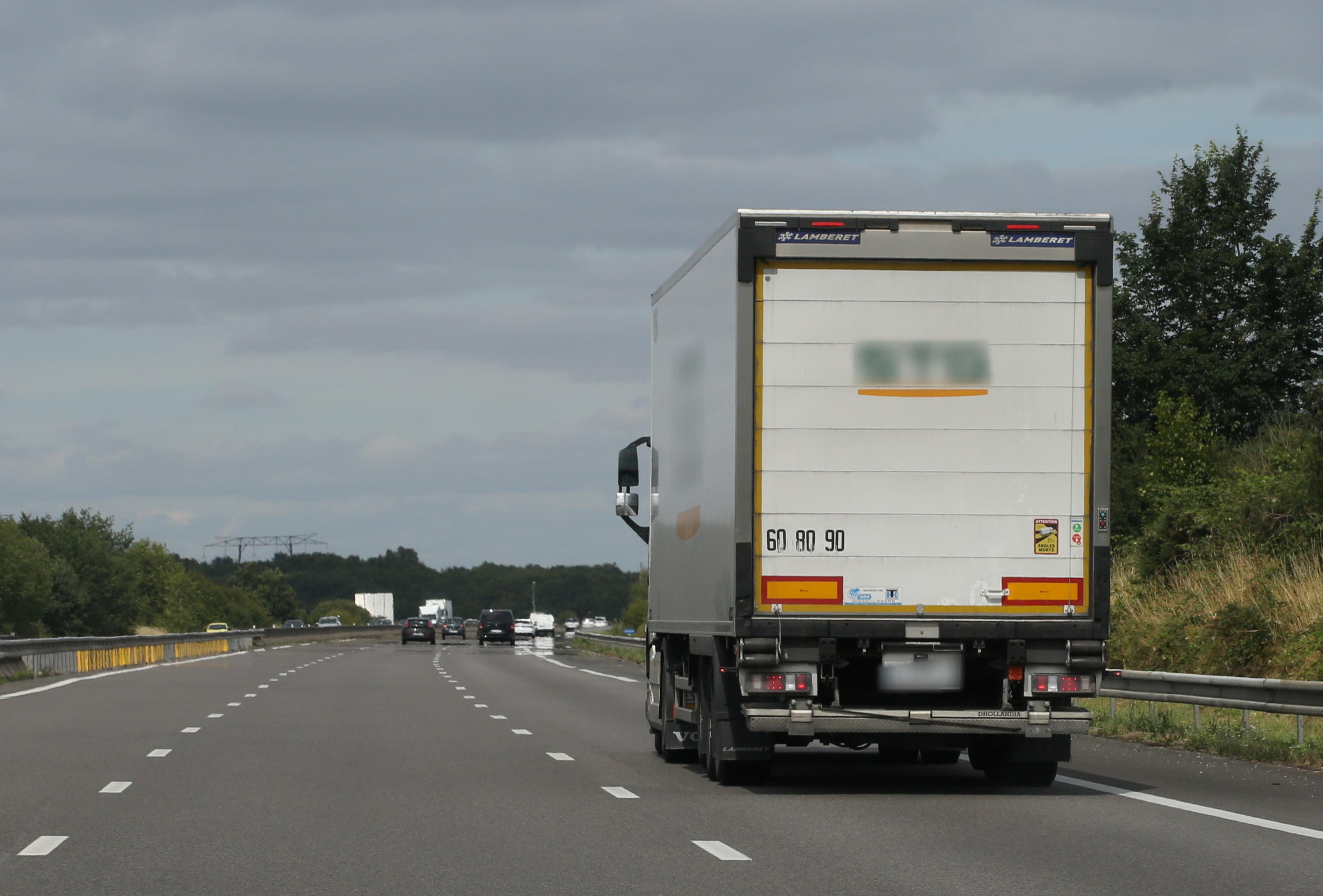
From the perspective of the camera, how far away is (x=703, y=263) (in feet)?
48.2

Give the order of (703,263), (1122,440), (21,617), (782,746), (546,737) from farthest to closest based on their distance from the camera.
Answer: (21,617) < (1122,440) < (546,737) < (782,746) < (703,263)

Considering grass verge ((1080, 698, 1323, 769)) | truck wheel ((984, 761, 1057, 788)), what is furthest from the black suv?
truck wheel ((984, 761, 1057, 788))

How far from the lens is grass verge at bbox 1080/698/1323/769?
16.9 metres

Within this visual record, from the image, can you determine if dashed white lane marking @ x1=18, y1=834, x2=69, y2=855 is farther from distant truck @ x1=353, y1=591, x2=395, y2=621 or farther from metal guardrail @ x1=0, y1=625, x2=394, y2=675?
distant truck @ x1=353, y1=591, x2=395, y2=621

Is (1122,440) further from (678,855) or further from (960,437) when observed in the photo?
(678,855)

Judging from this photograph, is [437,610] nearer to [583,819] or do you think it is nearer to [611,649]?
[611,649]

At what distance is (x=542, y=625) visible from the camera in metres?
127

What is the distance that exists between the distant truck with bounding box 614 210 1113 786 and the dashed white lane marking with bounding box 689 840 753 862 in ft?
7.77

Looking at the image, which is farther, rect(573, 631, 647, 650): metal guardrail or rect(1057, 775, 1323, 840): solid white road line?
rect(573, 631, 647, 650): metal guardrail

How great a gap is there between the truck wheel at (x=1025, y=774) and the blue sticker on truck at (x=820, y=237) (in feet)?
13.4

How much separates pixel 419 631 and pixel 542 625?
39508mm

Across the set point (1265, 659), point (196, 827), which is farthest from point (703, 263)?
point (1265, 659)

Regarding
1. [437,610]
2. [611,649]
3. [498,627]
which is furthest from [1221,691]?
[437,610]

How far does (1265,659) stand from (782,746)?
26.4 ft
